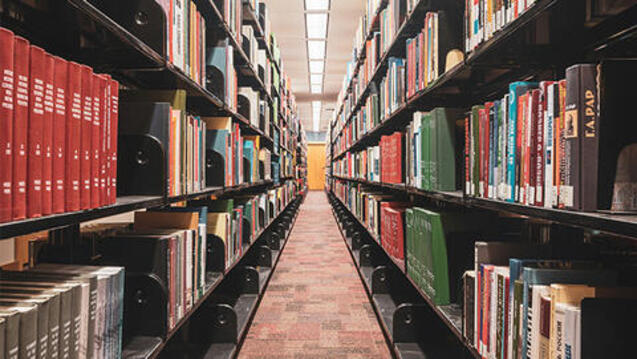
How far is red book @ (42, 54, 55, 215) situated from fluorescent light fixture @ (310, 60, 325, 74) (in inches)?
279

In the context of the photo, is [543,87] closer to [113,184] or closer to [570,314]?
[570,314]

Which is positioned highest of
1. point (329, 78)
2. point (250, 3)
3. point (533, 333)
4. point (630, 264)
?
point (329, 78)

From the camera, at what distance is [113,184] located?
0.89 m

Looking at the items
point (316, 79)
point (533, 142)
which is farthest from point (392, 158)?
point (316, 79)

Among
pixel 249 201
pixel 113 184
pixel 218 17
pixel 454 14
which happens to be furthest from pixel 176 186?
pixel 249 201

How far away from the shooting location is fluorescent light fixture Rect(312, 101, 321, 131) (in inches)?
469

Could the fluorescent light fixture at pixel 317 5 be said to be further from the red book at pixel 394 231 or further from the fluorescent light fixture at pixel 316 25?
the red book at pixel 394 231

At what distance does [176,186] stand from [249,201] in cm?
145

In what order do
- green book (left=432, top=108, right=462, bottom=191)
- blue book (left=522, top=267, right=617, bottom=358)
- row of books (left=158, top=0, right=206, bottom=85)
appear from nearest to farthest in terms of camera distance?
blue book (left=522, top=267, right=617, bottom=358) < row of books (left=158, top=0, right=206, bottom=85) < green book (left=432, top=108, right=462, bottom=191)

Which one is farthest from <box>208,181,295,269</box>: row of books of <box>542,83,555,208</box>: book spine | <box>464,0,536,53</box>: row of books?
<box>542,83,555,208</box>: book spine

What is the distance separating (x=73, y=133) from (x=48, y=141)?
69 millimetres

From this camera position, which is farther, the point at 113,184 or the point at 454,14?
the point at 454,14

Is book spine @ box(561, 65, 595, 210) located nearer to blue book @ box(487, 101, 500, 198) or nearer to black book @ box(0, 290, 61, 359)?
blue book @ box(487, 101, 500, 198)

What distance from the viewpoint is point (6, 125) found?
1.93 feet
